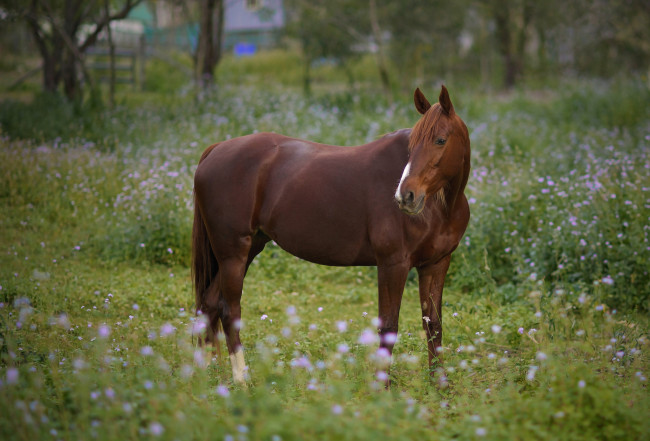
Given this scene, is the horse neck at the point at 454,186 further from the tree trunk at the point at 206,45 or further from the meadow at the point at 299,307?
the tree trunk at the point at 206,45

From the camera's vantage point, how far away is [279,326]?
567cm

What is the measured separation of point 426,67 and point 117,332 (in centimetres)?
2589

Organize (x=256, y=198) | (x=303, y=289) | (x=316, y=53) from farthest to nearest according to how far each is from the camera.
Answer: (x=316, y=53), (x=303, y=289), (x=256, y=198)

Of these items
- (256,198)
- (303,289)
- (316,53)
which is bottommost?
(303,289)

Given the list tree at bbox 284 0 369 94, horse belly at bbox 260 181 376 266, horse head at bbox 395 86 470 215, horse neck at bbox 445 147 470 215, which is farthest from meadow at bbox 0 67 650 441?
tree at bbox 284 0 369 94

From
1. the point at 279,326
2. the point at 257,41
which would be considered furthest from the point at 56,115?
the point at 257,41

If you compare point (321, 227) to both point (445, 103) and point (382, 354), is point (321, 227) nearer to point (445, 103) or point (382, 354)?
point (445, 103)

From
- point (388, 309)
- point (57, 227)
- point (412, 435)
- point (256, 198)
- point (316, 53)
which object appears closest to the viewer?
point (412, 435)

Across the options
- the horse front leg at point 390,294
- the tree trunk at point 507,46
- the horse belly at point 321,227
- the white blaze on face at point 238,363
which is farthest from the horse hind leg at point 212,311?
the tree trunk at point 507,46

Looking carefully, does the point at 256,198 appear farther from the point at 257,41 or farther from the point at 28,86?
the point at 257,41

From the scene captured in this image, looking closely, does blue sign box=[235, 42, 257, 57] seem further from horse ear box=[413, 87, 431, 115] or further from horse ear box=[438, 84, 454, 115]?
horse ear box=[438, 84, 454, 115]

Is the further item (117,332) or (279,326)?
(279,326)

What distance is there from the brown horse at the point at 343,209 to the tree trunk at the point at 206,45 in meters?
11.5

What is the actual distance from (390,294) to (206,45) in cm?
1353
